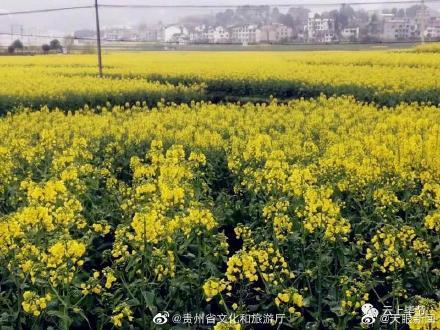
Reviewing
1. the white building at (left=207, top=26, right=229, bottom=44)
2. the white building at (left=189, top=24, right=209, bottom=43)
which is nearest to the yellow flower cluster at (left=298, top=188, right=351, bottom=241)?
the white building at (left=189, top=24, right=209, bottom=43)

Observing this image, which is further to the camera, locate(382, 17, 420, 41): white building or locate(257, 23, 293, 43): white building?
locate(257, 23, 293, 43): white building

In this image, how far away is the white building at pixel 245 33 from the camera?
73.8 metres

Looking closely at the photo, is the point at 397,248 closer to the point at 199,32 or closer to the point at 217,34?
the point at 199,32

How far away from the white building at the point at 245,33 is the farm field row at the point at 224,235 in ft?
222

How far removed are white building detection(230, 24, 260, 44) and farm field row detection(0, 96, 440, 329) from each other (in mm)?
67621

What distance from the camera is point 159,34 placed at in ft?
257

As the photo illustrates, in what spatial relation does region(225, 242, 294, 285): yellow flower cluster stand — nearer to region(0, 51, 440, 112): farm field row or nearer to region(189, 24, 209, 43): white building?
region(0, 51, 440, 112): farm field row

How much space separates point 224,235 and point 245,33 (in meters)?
72.8

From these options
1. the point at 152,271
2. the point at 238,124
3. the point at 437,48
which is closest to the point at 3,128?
the point at 238,124

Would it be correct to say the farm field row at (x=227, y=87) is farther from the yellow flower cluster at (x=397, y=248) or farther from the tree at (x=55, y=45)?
the tree at (x=55, y=45)

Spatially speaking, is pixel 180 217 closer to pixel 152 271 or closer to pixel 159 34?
pixel 152 271

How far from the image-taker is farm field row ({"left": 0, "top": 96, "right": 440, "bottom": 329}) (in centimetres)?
357

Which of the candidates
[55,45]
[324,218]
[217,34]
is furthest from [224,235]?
[217,34]

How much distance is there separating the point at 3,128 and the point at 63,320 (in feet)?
20.9
